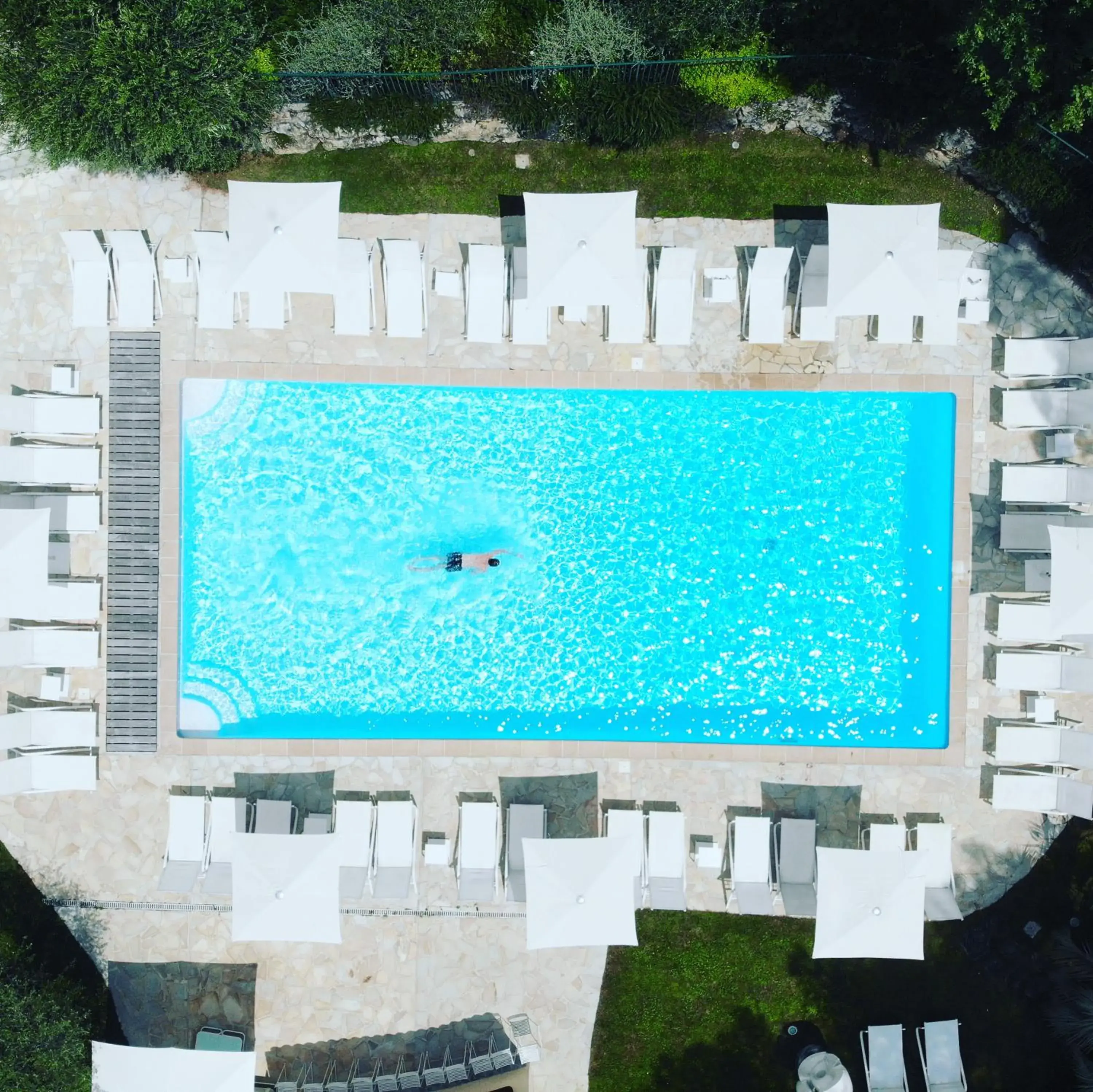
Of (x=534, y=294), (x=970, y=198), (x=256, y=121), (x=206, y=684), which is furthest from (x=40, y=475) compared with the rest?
(x=970, y=198)

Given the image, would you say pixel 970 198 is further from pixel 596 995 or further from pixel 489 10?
pixel 596 995

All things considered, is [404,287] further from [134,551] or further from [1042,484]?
[1042,484]

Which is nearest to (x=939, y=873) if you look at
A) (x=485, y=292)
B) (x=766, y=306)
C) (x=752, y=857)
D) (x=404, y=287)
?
(x=752, y=857)

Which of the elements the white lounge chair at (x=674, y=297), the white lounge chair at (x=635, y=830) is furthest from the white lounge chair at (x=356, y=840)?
the white lounge chair at (x=674, y=297)

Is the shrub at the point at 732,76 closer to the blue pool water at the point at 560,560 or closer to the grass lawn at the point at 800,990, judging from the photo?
the blue pool water at the point at 560,560

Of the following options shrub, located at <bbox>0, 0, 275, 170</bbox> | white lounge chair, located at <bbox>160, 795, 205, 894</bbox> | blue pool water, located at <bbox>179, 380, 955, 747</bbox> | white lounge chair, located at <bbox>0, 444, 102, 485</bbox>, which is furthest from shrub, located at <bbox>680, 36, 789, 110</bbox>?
white lounge chair, located at <bbox>160, 795, 205, 894</bbox>

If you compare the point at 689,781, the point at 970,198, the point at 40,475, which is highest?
the point at 970,198

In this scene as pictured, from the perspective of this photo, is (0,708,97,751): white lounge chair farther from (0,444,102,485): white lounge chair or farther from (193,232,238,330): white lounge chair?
(193,232,238,330): white lounge chair
